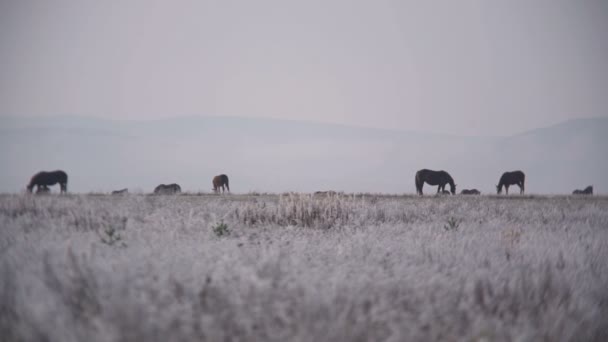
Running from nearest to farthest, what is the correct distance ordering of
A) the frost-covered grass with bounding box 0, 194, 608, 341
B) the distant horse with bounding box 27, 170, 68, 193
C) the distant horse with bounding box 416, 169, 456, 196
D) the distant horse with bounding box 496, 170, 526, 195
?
1. the frost-covered grass with bounding box 0, 194, 608, 341
2. the distant horse with bounding box 27, 170, 68, 193
3. the distant horse with bounding box 416, 169, 456, 196
4. the distant horse with bounding box 496, 170, 526, 195

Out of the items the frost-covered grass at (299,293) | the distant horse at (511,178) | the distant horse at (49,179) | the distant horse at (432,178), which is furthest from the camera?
the distant horse at (511,178)

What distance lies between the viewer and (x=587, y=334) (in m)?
2.54

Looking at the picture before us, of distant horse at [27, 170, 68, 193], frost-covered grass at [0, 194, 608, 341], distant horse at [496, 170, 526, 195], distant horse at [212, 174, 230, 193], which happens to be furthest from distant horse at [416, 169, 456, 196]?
distant horse at [27, 170, 68, 193]

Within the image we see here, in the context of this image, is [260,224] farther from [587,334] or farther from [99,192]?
[99,192]

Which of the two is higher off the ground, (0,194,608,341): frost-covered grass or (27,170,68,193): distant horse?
(27,170,68,193): distant horse

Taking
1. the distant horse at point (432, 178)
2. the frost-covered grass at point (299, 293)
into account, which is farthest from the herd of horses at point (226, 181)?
the frost-covered grass at point (299, 293)

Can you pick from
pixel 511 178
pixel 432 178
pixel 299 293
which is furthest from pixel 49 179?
pixel 511 178

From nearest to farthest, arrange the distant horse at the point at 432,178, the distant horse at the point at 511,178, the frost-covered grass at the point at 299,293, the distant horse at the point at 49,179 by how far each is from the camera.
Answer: the frost-covered grass at the point at 299,293 < the distant horse at the point at 49,179 < the distant horse at the point at 432,178 < the distant horse at the point at 511,178

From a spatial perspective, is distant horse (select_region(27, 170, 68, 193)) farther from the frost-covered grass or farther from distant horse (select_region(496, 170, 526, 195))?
distant horse (select_region(496, 170, 526, 195))

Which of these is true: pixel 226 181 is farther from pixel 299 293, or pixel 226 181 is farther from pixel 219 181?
pixel 299 293

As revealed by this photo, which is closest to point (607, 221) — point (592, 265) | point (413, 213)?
point (413, 213)

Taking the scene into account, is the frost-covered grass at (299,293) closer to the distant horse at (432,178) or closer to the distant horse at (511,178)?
the distant horse at (432,178)

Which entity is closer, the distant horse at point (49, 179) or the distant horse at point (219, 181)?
the distant horse at point (49, 179)

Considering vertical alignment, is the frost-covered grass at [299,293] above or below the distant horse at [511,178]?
below
